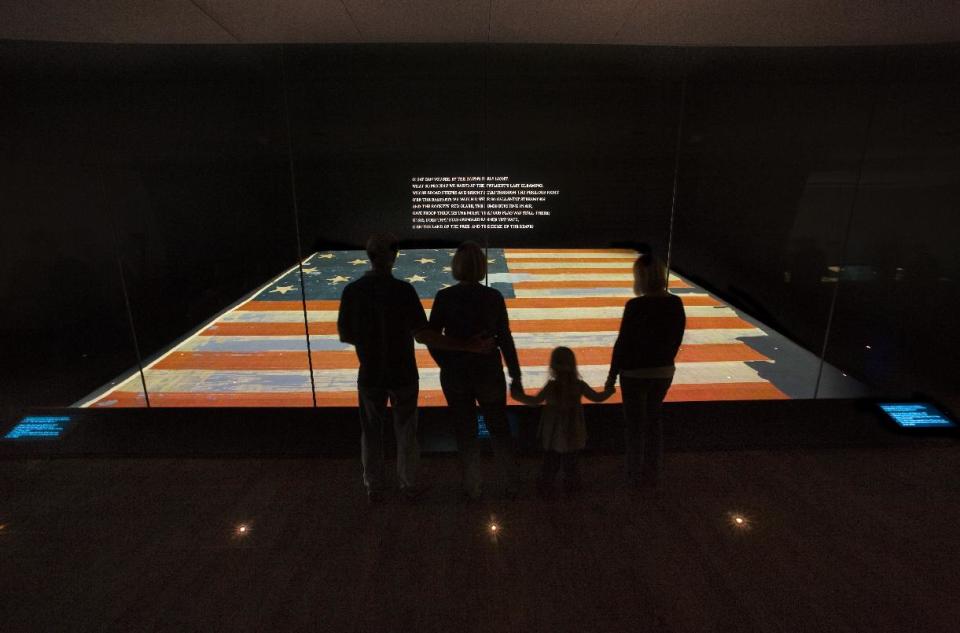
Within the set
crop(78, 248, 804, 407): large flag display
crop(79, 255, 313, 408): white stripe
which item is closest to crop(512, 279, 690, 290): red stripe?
crop(78, 248, 804, 407): large flag display

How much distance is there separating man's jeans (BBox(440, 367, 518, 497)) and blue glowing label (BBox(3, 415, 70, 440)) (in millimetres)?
3132

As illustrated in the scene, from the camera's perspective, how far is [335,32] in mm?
2893

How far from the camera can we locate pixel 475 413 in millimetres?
2430

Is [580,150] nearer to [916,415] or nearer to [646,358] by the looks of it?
[646,358]

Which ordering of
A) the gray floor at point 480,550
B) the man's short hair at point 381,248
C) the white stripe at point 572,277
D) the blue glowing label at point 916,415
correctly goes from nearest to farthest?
the gray floor at point 480,550, the man's short hair at point 381,248, the blue glowing label at point 916,415, the white stripe at point 572,277

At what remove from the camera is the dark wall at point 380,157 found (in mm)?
3172

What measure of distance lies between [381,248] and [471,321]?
0.61 meters

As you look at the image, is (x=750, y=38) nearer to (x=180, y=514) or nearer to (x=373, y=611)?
(x=373, y=611)

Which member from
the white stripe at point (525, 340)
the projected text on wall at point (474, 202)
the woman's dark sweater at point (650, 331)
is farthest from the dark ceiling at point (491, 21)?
the white stripe at point (525, 340)

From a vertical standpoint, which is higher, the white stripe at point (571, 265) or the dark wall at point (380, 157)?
the dark wall at point (380, 157)

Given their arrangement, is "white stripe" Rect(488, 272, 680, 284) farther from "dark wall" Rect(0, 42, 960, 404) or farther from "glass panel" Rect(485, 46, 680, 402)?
"dark wall" Rect(0, 42, 960, 404)

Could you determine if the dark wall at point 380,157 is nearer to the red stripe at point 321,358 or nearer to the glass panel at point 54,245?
the glass panel at point 54,245

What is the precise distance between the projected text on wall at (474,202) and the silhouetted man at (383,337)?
3.37ft

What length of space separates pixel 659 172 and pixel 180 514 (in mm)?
4017
